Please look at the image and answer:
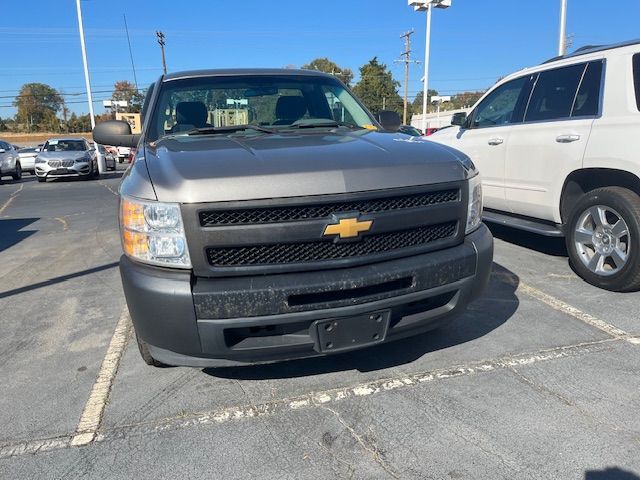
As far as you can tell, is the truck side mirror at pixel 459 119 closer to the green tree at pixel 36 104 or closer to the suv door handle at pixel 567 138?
the suv door handle at pixel 567 138

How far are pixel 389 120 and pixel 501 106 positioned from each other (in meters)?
2.21

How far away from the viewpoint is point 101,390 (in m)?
2.94

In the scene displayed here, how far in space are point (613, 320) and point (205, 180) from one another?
3210mm

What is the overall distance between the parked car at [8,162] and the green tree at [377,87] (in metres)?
56.2

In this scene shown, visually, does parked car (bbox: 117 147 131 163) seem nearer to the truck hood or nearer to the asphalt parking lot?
the asphalt parking lot

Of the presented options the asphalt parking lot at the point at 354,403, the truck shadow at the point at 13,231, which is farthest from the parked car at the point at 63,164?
the asphalt parking lot at the point at 354,403

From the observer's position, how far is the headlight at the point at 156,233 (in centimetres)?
234

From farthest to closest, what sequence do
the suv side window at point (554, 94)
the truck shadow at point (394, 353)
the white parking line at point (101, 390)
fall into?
the suv side window at point (554, 94) → the truck shadow at point (394, 353) → the white parking line at point (101, 390)

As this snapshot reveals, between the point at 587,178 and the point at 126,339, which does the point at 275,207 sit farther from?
the point at 587,178

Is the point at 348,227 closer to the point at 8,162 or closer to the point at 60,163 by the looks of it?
the point at 60,163

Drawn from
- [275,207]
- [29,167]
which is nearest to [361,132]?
[275,207]

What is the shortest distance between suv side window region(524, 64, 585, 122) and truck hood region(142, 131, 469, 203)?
2.60 metres

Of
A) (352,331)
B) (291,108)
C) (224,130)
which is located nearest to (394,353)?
(352,331)

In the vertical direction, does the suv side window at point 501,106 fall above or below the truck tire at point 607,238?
above
